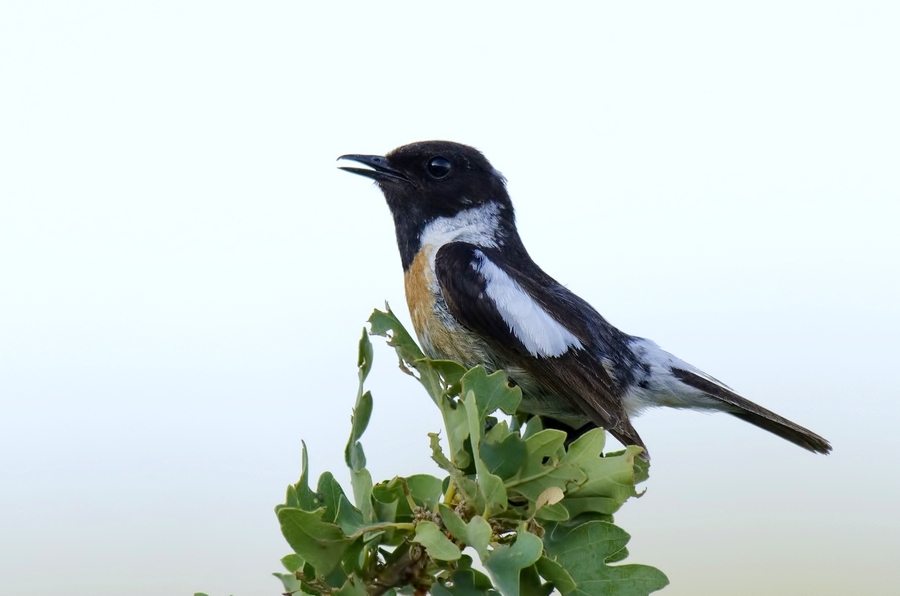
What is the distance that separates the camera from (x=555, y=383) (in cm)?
363

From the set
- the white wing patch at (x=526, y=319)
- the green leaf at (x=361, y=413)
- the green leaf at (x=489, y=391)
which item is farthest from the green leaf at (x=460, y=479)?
the white wing patch at (x=526, y=319)

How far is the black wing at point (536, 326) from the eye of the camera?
363cm

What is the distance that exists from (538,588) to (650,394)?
2.15m

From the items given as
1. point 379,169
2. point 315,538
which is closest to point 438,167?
point 379,169

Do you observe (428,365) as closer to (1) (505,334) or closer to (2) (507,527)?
(2) (507,527)

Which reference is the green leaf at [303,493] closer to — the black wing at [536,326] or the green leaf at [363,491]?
the green leaf at [363,491]

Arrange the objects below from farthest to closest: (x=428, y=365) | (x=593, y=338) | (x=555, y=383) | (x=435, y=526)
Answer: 1. (x=593, y=338)
2. (x=555, y=383)
3. (x=428, y=365)
4. (x=435, y=526)

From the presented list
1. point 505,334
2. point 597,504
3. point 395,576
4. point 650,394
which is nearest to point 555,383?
point 505,334

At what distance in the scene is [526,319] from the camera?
3.79 metres

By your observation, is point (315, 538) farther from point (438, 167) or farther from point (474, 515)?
point (438, 167)

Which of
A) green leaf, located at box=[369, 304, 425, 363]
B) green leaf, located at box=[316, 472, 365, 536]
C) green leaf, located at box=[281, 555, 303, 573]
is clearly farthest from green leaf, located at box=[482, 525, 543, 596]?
green leaf, located at box=[369, 304, 425, 363]

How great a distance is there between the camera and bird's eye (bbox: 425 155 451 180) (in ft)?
15.1

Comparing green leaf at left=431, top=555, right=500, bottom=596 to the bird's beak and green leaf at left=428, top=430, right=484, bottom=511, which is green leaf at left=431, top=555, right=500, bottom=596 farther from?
the bird's beak

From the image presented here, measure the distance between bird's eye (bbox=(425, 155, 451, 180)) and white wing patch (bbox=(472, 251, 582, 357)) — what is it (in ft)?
2.54
